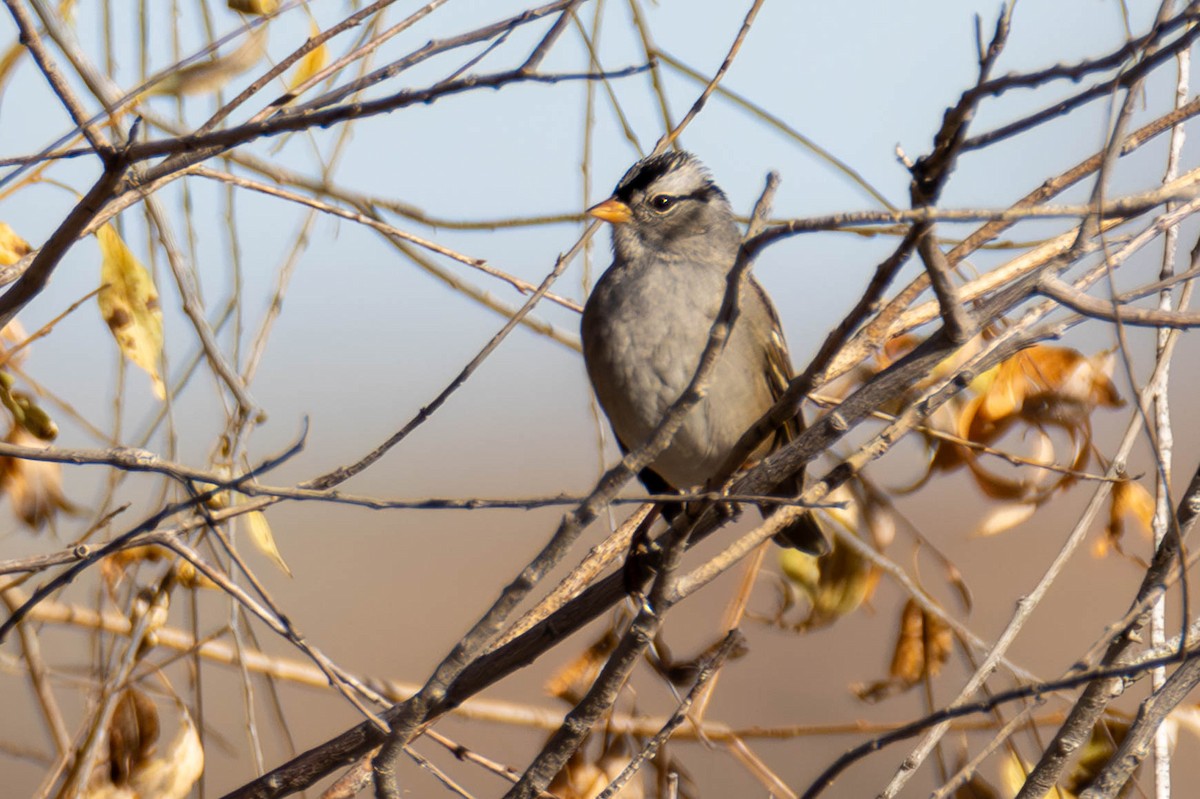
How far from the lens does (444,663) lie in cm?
173

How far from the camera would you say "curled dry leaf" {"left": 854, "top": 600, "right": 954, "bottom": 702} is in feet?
9.70

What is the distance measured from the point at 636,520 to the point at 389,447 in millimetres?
1131

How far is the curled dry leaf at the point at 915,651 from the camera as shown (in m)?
2.96

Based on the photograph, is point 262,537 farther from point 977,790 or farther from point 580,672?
point 977,790

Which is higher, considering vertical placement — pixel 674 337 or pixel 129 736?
pixel 674 337

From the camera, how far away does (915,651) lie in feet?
9.80

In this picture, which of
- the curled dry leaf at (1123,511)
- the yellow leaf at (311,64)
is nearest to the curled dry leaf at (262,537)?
the yellow leaf at (311,64)

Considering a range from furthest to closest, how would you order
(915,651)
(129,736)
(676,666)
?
(915,651) → (676,666) → (129,736)

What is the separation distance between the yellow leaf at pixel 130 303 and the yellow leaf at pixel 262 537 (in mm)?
316

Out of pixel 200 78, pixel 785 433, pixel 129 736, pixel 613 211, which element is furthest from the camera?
pixel 613 211

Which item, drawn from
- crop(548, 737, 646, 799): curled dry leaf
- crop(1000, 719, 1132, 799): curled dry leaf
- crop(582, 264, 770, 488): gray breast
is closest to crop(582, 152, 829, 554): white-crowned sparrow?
crop(582, 264, 770, 488): gray breast

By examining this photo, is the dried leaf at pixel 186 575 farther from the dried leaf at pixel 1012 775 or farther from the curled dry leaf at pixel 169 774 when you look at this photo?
the dried leaf at pixel 1012 775

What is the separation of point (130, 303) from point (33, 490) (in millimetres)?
573

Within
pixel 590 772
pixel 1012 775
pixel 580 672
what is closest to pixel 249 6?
pixel 580 672
